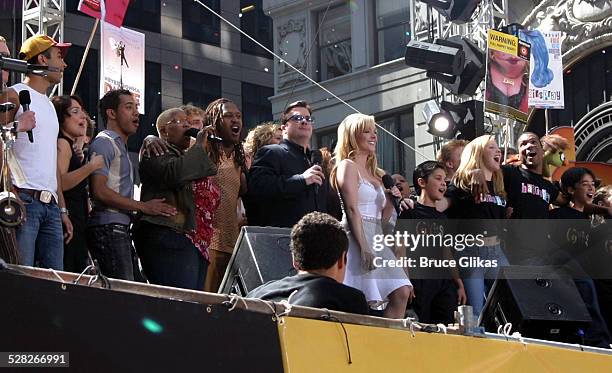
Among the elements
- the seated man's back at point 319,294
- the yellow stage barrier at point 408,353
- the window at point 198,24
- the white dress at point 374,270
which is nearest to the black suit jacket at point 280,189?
the white dress at point 374,270

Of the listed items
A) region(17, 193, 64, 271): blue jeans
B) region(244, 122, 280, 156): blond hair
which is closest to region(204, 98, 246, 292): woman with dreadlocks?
region(244, 122, 280, 156): blond hair

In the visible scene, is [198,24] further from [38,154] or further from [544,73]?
[38,154]

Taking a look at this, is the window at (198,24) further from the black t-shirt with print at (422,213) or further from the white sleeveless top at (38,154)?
the white sleeveless top at (38,154)

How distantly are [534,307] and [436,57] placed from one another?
7989 millimetres

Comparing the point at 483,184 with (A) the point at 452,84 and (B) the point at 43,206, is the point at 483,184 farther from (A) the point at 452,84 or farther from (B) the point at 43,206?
(A) the point at 452,84

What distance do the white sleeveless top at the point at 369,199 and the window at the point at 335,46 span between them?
39.3ft

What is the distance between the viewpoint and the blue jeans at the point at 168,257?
7113 millimetres

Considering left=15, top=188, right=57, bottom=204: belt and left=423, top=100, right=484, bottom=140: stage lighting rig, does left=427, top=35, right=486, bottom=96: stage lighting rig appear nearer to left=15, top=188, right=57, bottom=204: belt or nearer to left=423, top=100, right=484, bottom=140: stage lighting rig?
left=423, top=100, right=484, bottom=140: stage lighting rig

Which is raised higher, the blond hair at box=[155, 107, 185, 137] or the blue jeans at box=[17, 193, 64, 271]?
the blond hair at box=[155, 107, 185, 137]

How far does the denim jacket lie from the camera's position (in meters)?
7.18

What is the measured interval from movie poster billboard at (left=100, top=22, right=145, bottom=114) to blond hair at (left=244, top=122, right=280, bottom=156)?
3.52 metres

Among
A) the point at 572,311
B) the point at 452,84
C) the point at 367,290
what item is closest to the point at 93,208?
the point at 367,290

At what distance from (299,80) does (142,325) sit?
1583 cm

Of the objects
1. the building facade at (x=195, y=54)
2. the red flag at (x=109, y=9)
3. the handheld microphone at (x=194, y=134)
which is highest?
the building facade at (x=195, y=54)
